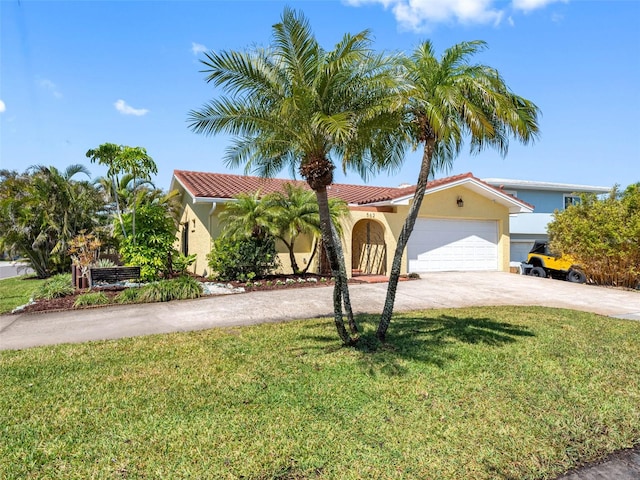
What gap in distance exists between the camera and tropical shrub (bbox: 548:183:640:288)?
1412cm

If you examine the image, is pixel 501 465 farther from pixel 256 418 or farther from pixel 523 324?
pixel 523 324

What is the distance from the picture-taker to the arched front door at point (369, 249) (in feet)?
58.0

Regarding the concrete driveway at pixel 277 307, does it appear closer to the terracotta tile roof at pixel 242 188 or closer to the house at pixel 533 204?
Answer: the terracotta tile roof at pixel 242 188

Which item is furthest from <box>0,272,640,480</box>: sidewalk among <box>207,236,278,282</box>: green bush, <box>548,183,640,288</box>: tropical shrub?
<box>207,236,278,282</box>: green bush

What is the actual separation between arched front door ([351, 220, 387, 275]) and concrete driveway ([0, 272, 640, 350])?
259cm

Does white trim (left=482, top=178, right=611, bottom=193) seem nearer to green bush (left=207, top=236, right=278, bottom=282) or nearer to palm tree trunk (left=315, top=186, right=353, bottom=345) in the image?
green bush (left=207, top=236, right=278, bottom=282)

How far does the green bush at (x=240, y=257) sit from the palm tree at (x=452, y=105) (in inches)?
326

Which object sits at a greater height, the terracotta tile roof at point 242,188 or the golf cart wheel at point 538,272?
the terracotta tile roof at point 242,188

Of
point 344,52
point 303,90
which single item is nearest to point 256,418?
point 303,90

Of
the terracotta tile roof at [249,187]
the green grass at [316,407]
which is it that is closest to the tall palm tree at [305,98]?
the green grass at [316,407]

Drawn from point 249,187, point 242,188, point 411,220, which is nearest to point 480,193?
point 249,187

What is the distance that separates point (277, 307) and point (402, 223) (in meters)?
8.91

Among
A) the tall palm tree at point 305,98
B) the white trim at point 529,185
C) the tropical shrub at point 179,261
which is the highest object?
the white trim at point 529,185

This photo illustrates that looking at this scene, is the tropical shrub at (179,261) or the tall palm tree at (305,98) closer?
the tall palm tree at (305,98)
